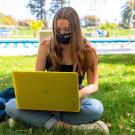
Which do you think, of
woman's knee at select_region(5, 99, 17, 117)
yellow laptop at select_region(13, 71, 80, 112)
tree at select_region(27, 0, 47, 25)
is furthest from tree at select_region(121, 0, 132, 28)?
yellow laptop at select_region(13, 71, 80, 112)

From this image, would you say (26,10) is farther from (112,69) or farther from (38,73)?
(38,73)

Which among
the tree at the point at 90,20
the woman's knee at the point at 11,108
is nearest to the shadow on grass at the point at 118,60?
the woman's knee at the point at 11,108

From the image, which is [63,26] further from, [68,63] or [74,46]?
[68,63]

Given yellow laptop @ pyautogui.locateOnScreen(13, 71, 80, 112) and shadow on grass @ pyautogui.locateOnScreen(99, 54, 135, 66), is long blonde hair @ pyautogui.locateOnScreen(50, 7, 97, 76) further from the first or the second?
shadow on grass @ pyautogui.locateOnScreen(99, 54, 135, 66)

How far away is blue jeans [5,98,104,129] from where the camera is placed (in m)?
3.30

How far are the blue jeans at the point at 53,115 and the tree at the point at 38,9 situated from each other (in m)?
28.0

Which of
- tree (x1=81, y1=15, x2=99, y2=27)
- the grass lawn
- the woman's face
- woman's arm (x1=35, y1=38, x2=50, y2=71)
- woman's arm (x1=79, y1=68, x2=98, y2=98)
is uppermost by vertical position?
the woman's face

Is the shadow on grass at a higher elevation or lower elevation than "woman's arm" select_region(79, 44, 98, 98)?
lower

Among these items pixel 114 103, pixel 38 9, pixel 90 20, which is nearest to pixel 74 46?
pixel 114 103

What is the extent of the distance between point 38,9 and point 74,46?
28.3m

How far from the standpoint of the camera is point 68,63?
11.1 ft

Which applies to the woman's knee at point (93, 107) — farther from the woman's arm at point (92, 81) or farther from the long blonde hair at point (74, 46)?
the long blonde hair at point (74, 46)

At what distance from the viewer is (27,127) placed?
3.36 m

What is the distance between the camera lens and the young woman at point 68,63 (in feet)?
10.5
